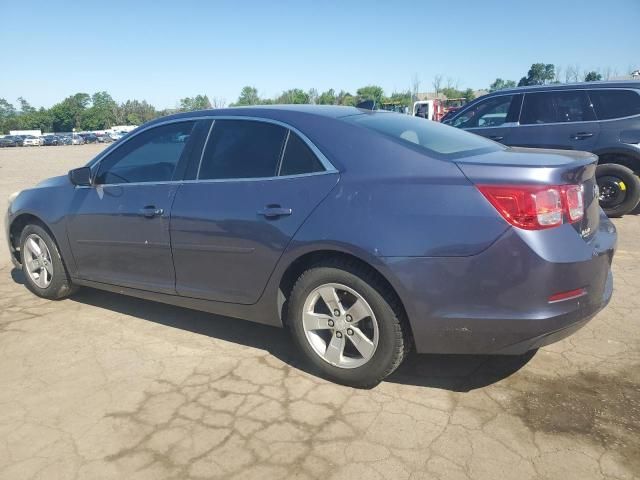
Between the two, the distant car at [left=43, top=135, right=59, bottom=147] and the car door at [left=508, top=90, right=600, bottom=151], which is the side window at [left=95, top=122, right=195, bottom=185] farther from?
the distant car at [left=43, top=135, right=59, bottom=147]

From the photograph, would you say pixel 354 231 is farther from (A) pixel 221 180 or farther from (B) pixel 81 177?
(B) pixel 81 177

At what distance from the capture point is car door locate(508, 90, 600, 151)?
271 inches

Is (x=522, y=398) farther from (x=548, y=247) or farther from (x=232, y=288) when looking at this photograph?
(x=232, y=288)

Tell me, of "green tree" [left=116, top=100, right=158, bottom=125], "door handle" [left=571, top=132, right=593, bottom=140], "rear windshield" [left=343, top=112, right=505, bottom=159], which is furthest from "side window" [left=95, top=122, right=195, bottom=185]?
"green tree" [left=116, top=100, right=158, bottom=125]

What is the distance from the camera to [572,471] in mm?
2195

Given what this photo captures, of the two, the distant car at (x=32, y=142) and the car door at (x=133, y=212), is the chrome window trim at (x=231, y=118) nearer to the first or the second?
the car door at (x=133, y=212)

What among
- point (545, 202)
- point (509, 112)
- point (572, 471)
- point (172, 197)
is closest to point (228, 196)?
point (172, 197)

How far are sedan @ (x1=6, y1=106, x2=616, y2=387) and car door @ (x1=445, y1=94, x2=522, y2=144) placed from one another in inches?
171

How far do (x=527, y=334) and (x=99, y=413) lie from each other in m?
2.30

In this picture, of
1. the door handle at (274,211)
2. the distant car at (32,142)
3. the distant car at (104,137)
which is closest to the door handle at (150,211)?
the door handle at (274,211)

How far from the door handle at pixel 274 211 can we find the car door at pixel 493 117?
540 centimetres

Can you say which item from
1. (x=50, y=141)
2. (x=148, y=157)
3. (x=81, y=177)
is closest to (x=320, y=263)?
(x=148, y=157)

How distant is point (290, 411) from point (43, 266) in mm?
3031

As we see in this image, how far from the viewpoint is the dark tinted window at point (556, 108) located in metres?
6.94
